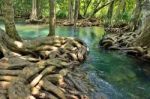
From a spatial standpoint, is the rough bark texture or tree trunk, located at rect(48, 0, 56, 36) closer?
tree trunk, located at rect(48, 0, 56, 36)

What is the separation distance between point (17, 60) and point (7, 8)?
3048 mm

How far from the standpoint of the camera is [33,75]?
8.02 meters

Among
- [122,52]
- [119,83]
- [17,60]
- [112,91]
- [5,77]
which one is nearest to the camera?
[5,77]

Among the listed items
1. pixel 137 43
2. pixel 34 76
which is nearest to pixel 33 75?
pixel 34 76

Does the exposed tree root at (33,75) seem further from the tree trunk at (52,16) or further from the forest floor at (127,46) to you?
the forest floor at (127,46)

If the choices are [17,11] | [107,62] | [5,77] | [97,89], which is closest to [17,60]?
[5,77]

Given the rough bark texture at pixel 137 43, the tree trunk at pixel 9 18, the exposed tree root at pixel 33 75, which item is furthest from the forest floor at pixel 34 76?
the rough bark texture at pixel 137 43

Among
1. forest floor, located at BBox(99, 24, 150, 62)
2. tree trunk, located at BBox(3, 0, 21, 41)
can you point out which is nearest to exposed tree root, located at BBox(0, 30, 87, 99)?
tree trunk, located at BBox(3, 0, 21, 41)

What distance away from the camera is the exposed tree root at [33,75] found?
720cm

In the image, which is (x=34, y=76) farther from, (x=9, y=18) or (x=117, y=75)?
(x=117, y=75)

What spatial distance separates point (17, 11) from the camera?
177ft

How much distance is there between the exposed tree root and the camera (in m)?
7.20

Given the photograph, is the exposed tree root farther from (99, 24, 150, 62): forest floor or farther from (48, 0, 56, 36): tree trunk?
(99, 24, 150, 62): forest floor

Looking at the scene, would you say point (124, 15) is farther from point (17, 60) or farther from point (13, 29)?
point (17, 60)
